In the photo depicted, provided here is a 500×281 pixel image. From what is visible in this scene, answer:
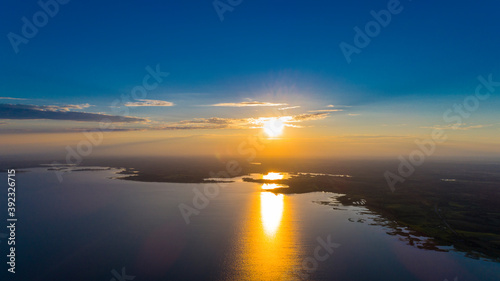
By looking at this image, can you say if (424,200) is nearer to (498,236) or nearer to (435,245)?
(498,236)

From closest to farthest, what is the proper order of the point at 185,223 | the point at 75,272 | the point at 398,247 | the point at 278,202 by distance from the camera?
the point at 75,272, the point at 398,247, the point at 185,223, the point at 278,202

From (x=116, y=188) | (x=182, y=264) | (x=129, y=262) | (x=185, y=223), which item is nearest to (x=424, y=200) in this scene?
(x=185, y=223)

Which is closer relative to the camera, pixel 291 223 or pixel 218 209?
pixel 291 223

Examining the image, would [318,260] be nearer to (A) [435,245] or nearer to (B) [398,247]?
(B) [398,247]

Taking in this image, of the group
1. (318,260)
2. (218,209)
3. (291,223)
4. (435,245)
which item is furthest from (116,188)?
(435,245)

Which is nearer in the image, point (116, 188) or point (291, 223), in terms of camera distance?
point (291, 223)

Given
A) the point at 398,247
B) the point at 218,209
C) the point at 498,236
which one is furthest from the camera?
the point at 218,209
